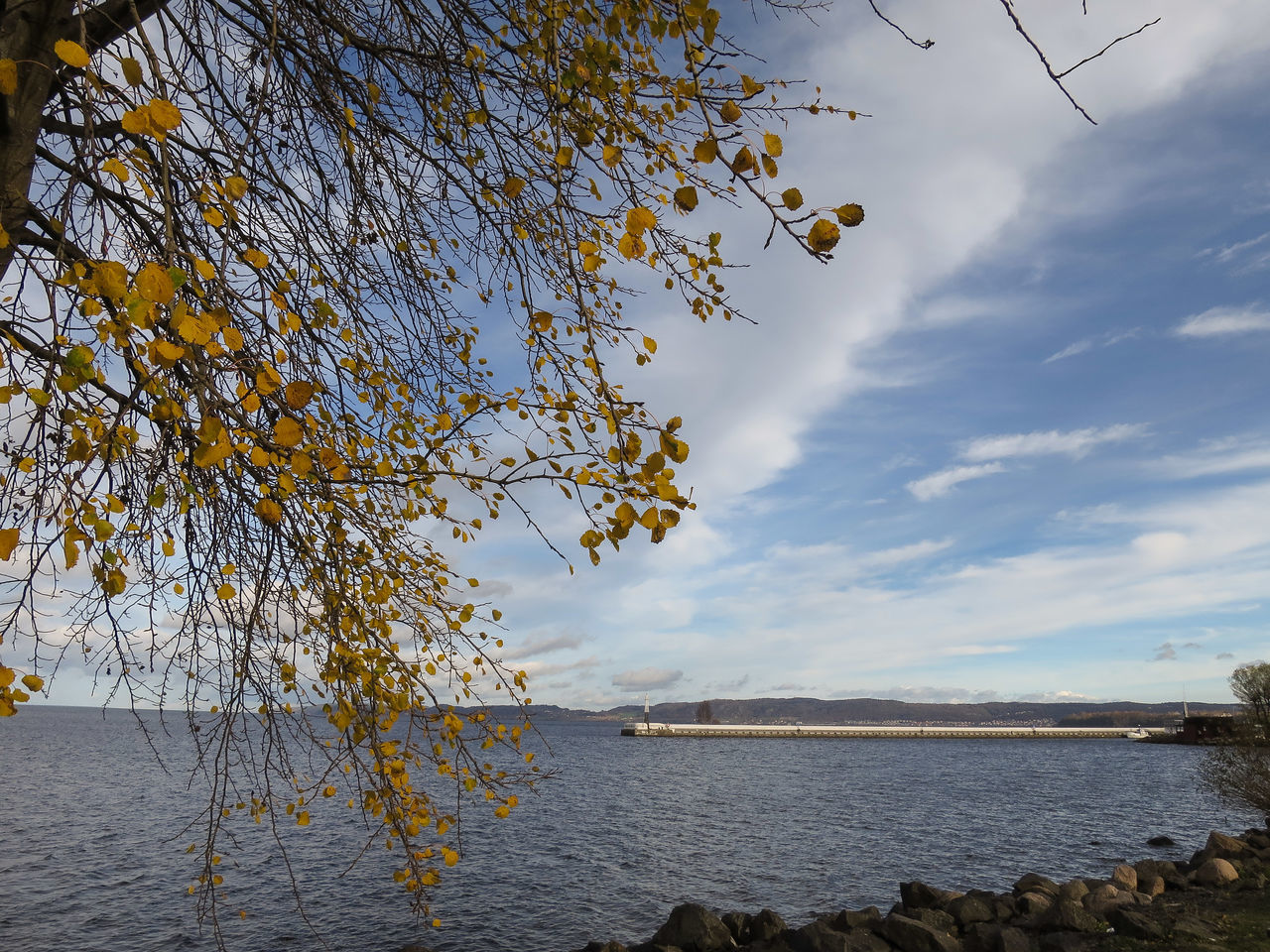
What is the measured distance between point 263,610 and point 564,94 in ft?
8.70

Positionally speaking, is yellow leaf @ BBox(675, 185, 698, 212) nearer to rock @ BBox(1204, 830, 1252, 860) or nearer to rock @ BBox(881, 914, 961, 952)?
rock @ BBox(881, 914, 961, 952)

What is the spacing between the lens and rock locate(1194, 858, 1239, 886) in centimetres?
1405

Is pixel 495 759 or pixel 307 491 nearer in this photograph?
pixel 307 491

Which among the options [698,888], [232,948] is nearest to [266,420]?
[232,948]

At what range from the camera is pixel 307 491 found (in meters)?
3.08

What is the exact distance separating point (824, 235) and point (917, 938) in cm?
1197

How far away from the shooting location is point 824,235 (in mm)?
1474

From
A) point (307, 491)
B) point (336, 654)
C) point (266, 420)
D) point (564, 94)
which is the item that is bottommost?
point (336, 654)

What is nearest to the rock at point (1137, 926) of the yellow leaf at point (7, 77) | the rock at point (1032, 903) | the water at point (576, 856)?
the rock at point (1032, 903)

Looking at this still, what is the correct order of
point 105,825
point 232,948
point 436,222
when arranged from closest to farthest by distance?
point 436,222, point 232,948, point 105,825

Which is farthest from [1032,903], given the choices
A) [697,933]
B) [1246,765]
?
[1246,765]

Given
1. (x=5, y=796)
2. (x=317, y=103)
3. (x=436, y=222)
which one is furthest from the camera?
(x=5, y=796)

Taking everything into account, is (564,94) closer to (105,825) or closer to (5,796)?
(105,825)

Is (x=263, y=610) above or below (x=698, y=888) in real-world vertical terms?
above
